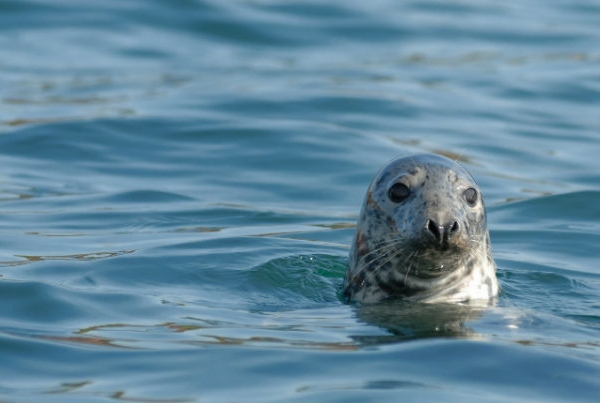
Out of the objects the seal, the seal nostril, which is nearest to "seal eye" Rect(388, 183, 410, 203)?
the seal

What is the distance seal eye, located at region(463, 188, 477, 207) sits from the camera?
23.5 feet

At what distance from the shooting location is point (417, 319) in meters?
6.76

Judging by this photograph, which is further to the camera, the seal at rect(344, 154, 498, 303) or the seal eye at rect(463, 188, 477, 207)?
the seal eye at rect(463, 188, 477, 207)

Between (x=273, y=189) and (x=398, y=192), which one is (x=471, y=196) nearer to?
(x=398, y=192)

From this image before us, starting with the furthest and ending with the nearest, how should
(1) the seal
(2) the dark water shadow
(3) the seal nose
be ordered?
(1) the seal → (3) the seal nose → (2) the dark water shadow

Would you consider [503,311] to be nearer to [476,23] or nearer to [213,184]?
[213,184]

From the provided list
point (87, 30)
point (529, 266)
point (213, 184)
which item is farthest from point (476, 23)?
point (529, 266)

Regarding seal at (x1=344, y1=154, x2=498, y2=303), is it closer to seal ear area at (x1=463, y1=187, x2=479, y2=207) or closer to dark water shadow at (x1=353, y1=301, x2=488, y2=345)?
seal ear area at (x1=463, y1=187, x2=479, y2=207)

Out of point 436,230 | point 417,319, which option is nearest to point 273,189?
point 417,319

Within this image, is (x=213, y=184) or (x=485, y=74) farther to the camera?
(x=485, y=74)

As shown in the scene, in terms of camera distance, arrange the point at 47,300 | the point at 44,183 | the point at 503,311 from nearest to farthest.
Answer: the point at 503,311 → the point at 47,300 → the point at 44,183

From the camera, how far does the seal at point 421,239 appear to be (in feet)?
22.4

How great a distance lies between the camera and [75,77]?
1697cm

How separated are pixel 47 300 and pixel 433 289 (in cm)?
212
